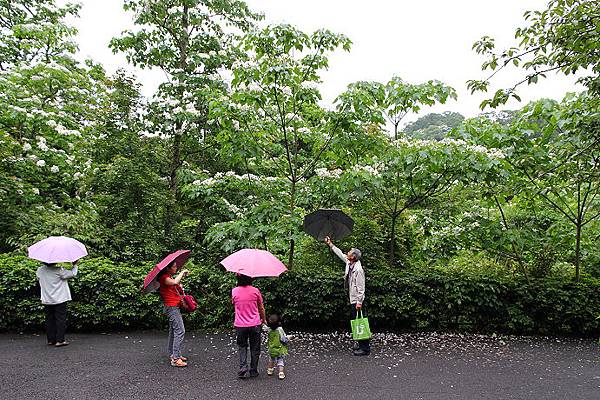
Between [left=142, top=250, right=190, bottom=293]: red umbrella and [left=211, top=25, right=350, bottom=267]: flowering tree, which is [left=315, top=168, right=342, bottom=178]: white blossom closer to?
[left=211, top=25, right=350, bottom=267]: flowering tree

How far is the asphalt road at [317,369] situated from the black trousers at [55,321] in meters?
0.19

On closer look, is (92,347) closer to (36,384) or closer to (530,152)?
(36,384)

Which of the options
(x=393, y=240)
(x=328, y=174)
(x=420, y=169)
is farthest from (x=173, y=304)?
(x=420, y=169)

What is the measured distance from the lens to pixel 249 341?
5637 mm

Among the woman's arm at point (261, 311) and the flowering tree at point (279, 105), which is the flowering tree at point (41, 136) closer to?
the flowering tree at point (279, 105)

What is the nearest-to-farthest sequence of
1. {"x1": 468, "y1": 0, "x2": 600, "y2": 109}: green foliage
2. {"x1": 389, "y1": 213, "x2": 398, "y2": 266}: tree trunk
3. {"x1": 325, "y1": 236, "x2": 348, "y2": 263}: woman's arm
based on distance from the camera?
{"x1": 468, "y1": 0, "x2": 600, "y2": 109}: green foliage
{"x1": 325, "y1": 236, "x2": 348, "y2": 263}: woman's arm
{"x1": 389, "y1": 213, "x2": 398, "y2": 266}: tree trunk

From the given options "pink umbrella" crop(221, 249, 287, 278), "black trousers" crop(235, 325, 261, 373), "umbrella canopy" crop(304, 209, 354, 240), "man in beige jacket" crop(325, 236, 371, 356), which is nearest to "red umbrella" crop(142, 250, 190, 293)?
"pink umbrella" crop(221, 249, 287, 278)

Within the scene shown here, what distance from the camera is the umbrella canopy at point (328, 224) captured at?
7242mm

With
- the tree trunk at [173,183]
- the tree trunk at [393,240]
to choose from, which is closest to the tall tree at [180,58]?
the tree trunk at [173,183]

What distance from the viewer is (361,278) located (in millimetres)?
6844

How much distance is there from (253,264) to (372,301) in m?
3.22

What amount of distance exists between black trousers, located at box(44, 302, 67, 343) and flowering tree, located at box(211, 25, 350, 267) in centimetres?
363

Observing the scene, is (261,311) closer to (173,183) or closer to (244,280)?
(244,280)

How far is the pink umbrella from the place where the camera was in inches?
213
